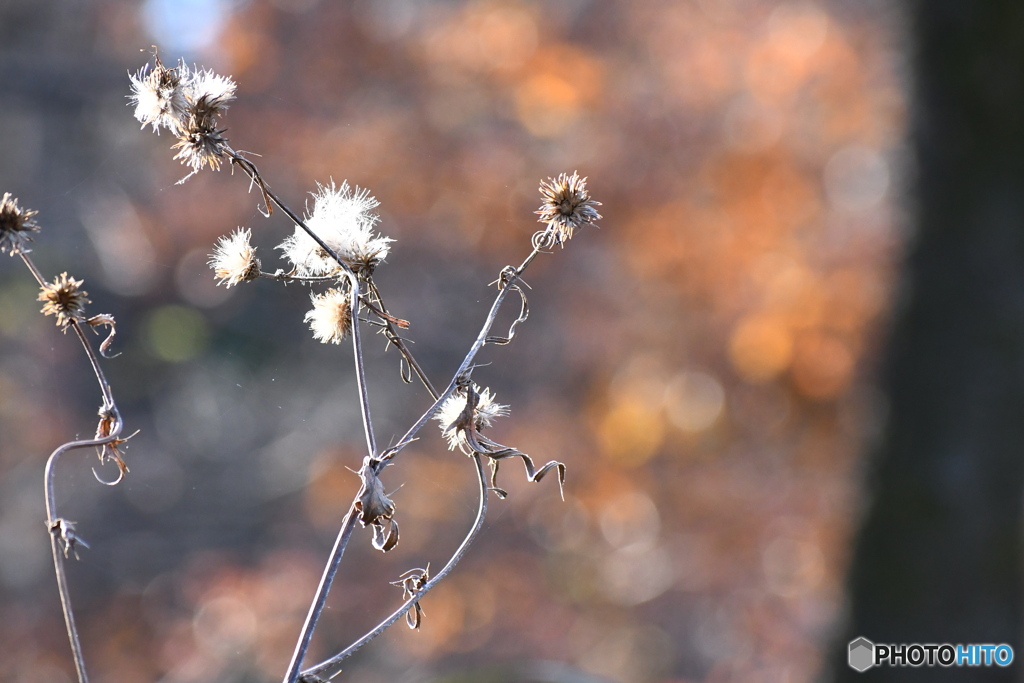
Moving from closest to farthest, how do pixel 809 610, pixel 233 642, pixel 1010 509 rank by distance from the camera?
1. pixel 1010 509
2. pixel 233 642
3. pixel 809 610

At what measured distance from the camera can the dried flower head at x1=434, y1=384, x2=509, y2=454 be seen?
21.5 inches

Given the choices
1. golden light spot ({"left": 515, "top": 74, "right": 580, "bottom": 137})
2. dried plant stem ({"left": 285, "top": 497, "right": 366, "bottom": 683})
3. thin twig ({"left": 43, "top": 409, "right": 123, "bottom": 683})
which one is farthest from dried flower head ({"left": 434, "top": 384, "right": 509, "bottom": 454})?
golden light spot ({"left": 515, "top": 74, "right": 580, "bottom": 137})

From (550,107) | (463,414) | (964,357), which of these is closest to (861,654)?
(964,357)

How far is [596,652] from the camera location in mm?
4059

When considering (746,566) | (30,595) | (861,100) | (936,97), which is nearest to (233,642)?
(30,595)

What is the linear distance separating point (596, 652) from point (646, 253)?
2.06 m

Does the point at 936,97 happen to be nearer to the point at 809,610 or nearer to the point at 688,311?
the point at 688,311

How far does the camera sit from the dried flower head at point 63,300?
52cm

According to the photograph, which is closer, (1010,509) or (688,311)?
(1010,509)

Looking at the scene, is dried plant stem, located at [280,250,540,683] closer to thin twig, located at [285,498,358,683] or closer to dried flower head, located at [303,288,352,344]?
thin twig, located at [285,498,358,683]

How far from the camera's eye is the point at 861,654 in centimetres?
240

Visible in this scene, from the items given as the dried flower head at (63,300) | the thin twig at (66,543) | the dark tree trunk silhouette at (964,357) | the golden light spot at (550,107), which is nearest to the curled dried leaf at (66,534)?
the thin twig at (66,543)

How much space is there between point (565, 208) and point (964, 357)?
2217mm

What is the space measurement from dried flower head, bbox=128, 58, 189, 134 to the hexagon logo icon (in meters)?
2.52
